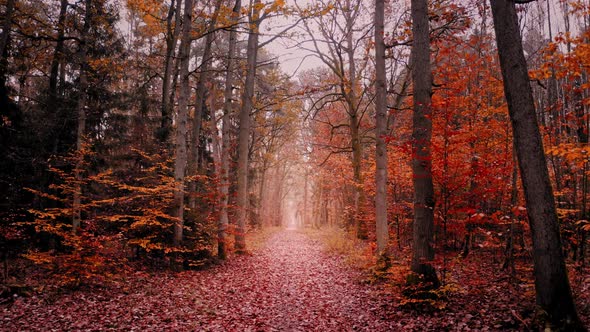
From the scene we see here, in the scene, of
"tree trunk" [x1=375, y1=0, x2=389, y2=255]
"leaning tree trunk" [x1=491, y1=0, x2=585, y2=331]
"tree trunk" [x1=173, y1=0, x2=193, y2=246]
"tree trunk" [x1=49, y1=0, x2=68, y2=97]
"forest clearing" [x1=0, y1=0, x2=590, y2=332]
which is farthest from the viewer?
"tree trunk" [x1=49, y1=0, x2=68, y2=97]

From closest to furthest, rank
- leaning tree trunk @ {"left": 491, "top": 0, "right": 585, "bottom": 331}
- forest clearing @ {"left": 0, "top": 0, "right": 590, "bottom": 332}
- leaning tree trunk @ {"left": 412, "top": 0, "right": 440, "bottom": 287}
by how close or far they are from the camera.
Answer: leaning tree trunk @ {"left": 491, "top": 0, "right": 585, "bottom": 331}
forest clearing @ {"left": 0, "top": 0, "right": 590, "bottom": 332}
leaning tree trunk @ {"left": 412, "top": 0, "right": 440, "bottom": 287}

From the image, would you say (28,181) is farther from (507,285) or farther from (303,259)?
(507,285)

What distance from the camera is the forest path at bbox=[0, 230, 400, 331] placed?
20.9ft

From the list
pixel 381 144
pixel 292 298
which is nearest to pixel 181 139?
pixel 292 298

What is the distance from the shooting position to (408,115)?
69.2ft

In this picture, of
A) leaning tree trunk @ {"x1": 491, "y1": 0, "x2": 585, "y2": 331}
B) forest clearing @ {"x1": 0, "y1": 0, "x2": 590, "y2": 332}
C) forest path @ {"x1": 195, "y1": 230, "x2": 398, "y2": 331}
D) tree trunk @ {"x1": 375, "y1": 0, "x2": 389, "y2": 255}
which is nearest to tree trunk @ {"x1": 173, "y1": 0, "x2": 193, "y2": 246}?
forest clearing @ {"x1": 0, "y1": 0, "x2": 590, "y2": 332}

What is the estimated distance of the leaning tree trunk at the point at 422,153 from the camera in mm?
6738

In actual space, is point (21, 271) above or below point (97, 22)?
below

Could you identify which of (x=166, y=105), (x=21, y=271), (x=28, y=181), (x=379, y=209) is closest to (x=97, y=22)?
(x=166, y=105)

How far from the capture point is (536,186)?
15.7 ft

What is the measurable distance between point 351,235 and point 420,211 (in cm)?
1295

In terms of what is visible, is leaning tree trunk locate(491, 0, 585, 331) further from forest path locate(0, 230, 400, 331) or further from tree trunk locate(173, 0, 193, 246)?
tree trunk locate(173, 0, 193, 246)

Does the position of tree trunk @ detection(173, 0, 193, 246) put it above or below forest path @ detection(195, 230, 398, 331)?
above

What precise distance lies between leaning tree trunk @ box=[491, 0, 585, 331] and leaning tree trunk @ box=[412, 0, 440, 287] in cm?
178
